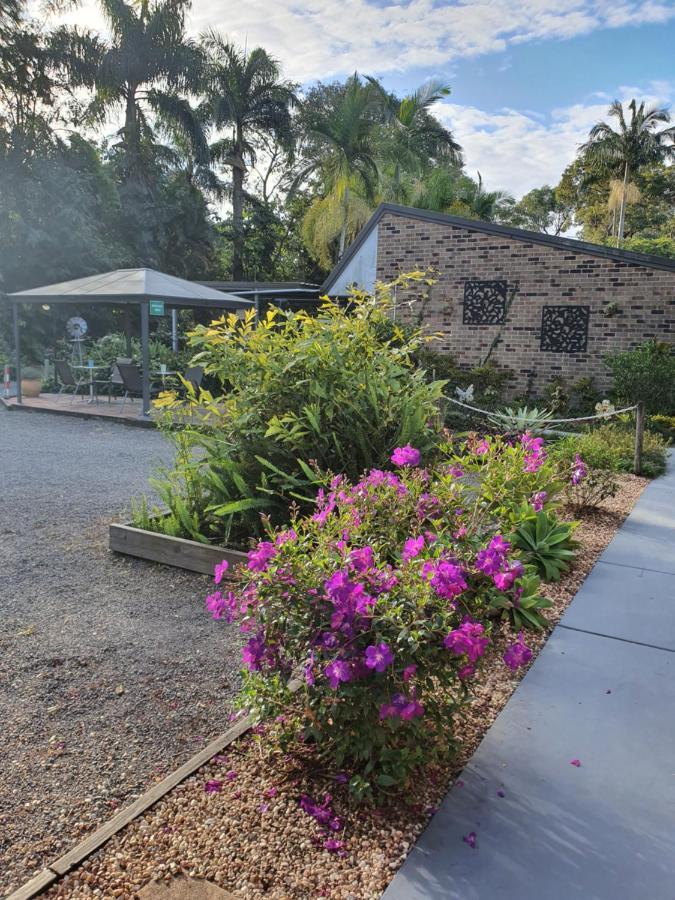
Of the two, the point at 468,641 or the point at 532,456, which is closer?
the point at 468,641

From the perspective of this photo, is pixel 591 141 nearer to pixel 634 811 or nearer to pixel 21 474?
pixel 21 474

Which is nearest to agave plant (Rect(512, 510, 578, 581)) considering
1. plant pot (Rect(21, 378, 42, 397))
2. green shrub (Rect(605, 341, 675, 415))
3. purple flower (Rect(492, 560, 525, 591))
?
purple flower (Rect(492, 560, 525, 591))

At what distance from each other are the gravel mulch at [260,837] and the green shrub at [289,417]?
2365 millimetres

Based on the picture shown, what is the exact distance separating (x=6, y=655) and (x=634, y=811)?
2786 mm

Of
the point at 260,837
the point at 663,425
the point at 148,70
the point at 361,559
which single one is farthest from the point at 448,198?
the point at 260,837

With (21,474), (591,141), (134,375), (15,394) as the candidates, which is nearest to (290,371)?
(21,474)

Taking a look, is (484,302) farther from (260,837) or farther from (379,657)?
(260,837)

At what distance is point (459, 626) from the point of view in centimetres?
208

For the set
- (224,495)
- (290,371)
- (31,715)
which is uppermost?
(290,371)

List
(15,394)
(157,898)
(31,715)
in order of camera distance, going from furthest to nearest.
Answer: (15,394), (31,715), (157,898)

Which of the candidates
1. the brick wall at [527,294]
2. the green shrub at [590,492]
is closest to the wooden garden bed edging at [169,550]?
the green shrub at [590,492]

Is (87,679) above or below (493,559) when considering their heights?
below

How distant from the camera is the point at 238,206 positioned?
3123 cm

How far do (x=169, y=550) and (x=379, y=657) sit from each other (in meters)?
3.04
